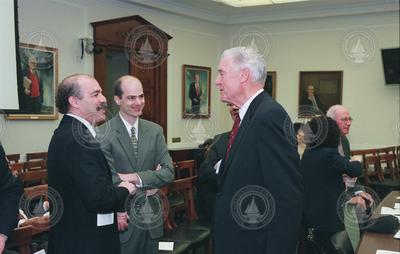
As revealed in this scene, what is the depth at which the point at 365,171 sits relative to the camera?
5.70m

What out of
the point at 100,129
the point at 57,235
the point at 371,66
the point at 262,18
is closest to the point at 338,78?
the point at 371,66

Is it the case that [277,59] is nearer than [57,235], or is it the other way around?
[57,235]

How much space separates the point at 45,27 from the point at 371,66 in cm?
514

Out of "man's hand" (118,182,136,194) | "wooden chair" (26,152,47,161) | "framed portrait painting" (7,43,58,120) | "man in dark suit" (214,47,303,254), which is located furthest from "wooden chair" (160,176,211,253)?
"framed portrait painting" (7,43,58,120)

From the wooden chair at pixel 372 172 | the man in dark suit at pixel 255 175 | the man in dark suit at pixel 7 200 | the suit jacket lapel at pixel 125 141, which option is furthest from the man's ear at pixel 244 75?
the wooden chair at pixel 372 172

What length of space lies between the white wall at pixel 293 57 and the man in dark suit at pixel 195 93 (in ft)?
0.85

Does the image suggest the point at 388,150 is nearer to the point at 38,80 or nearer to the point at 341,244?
the point at 341,244

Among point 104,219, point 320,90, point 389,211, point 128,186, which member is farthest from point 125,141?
point 320,90

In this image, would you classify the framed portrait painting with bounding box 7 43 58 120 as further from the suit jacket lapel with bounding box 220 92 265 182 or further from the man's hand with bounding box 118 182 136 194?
the suit jacket lapel with bounding box 220 92 265 182

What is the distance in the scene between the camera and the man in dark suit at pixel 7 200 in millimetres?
1695

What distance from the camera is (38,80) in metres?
5.11

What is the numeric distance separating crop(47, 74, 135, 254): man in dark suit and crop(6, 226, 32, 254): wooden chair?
0.14m

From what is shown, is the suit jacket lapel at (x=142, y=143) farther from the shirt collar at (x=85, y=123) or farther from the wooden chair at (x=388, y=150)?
the wooden chair at (x=388, y=150)

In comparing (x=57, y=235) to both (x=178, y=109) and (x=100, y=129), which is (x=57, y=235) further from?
(x=178, y=109)
